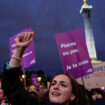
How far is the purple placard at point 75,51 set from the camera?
6.45 metres

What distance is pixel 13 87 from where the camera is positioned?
202cm

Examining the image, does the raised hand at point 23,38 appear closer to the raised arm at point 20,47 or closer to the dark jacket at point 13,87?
the raised arm at point 20,47

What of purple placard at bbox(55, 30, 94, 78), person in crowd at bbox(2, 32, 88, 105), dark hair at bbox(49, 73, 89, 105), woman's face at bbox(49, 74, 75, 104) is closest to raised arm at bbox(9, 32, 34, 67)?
person in crowd at bbox(2, 32, 88, 105)

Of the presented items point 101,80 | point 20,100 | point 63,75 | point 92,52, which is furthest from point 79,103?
point 92,52

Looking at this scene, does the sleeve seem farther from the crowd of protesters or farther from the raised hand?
the raised hand

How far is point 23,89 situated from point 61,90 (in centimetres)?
37

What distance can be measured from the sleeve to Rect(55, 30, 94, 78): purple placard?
4.33m

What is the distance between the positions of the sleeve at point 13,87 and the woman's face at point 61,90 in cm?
26

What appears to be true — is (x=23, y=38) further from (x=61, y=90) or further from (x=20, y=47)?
(x=61, y=90)

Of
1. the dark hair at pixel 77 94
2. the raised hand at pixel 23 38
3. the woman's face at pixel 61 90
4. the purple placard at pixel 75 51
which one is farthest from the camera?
the purple placard at pixel 75 51

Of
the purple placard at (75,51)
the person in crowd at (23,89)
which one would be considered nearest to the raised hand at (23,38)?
the person in crowd at (23,89)

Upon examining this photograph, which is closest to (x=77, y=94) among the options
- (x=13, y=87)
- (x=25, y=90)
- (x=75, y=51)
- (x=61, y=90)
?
(x=61, y=90)

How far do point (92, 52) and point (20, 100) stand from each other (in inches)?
1652

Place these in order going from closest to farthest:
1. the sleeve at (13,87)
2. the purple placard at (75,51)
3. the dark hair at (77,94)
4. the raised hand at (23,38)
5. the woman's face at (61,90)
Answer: the sleeve at (13,87), the raised hand at (23,38), the woman's face at (61,90), the dark hair at (77,94), the purple placard at (75,51)
